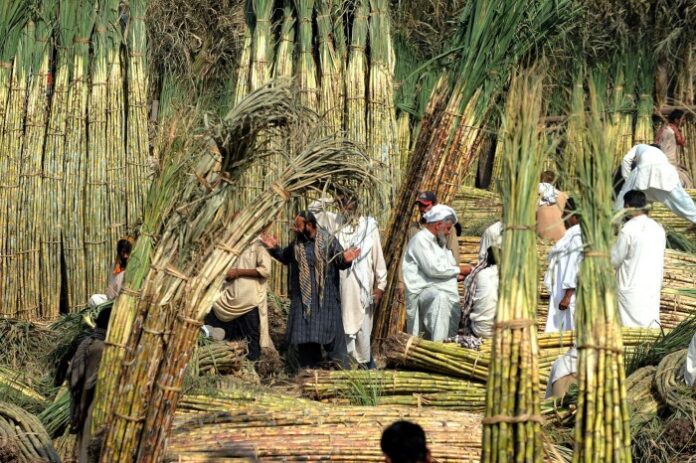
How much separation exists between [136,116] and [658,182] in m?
4.84

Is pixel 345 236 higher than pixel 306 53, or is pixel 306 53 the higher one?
pixel 306 53

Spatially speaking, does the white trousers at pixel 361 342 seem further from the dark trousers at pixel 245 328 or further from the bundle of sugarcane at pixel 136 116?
the bundle of sugarcane at pixel 136 116

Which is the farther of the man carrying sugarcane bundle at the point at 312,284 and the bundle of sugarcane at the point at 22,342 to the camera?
the bundle of sugarcane at the point at 22,342

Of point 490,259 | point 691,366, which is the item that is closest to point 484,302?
point 490,259

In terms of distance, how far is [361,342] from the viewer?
1164 centimetres

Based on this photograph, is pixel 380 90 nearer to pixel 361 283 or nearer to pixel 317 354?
pixel 361 283

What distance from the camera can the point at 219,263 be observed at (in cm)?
772

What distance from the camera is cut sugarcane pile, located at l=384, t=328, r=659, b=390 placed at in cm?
995

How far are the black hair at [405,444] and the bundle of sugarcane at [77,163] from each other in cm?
778

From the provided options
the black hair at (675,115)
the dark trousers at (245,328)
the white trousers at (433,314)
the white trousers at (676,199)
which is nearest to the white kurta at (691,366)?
the white trousers at (433,314)

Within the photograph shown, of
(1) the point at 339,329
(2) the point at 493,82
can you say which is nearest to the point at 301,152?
(1) the point at 339,329

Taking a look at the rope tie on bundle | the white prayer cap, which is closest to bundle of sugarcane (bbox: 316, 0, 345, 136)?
the white prayer cap

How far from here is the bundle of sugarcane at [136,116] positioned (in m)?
13.5

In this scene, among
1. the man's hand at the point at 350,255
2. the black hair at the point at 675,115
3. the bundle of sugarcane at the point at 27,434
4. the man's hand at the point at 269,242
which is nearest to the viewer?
the bundle of sugarcane at the point at 27,434
